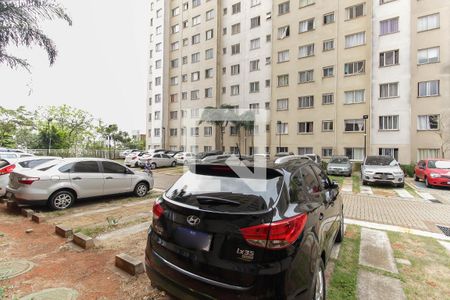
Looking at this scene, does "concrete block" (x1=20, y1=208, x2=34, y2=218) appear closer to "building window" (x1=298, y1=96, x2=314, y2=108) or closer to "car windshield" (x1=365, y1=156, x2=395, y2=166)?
"car windshield" (x1=365, y1=156, x2=395, y2=166)

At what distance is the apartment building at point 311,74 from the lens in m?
20.5

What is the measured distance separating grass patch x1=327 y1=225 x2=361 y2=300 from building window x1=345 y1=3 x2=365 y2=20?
25722 mm

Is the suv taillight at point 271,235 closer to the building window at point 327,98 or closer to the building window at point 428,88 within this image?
the building window at point 428,88

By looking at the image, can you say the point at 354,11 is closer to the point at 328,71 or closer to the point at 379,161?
the point at 328,71

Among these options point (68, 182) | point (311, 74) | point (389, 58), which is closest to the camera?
point (68, 182)

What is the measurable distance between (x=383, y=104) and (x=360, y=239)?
21134mm

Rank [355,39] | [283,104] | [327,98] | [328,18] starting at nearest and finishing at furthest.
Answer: [355,39], [327,98], [328,18], [283,104]

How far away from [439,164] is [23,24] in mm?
19259

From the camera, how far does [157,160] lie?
870 inches

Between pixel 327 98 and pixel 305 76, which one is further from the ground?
pixel 305 76

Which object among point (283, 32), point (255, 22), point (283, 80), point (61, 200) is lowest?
point (61, 200)

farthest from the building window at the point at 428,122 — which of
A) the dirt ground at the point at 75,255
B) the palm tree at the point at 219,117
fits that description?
the dirt ground at the point at 75,255

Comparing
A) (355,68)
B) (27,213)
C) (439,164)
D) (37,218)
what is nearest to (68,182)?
(27,213)

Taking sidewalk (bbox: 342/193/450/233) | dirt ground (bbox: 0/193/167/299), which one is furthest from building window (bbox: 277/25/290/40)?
dirt ground (bbox: 0/193/167/299)
